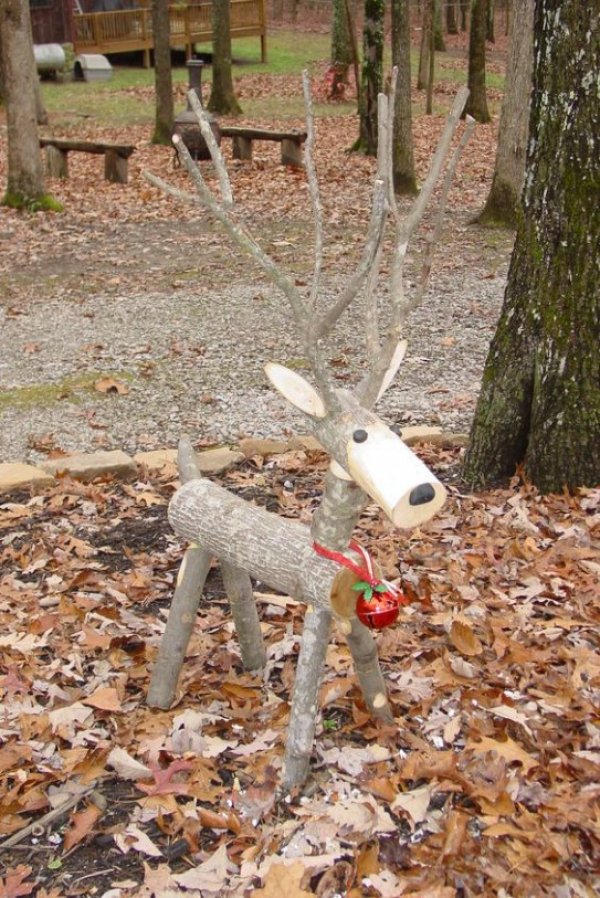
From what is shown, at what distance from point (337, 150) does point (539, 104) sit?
12524 millimetres

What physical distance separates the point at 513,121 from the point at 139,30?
74.8ft

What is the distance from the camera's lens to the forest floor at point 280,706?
2.80m

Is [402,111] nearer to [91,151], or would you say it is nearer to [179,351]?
[91,151]

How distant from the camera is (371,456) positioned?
2.55 meters

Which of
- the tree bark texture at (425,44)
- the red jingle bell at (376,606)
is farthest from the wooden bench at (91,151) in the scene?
the red jingle bell at (376,606)

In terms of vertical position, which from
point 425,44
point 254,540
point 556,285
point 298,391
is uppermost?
point 298,391

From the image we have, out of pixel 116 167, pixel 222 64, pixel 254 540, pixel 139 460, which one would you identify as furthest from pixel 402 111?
pixel 254 540

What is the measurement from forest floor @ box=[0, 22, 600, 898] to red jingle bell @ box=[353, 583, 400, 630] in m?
0.57

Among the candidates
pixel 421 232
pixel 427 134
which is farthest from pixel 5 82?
pixel 427 134

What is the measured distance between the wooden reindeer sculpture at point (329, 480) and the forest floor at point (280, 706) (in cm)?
25

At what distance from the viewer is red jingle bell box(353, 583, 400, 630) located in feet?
9.04

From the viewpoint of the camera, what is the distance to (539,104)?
15.0 feet

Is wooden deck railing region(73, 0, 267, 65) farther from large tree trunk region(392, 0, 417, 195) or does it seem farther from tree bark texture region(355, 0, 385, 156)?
large tree trunk region(392, 0, 417, 195)

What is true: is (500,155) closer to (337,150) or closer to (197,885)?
(337,150)
